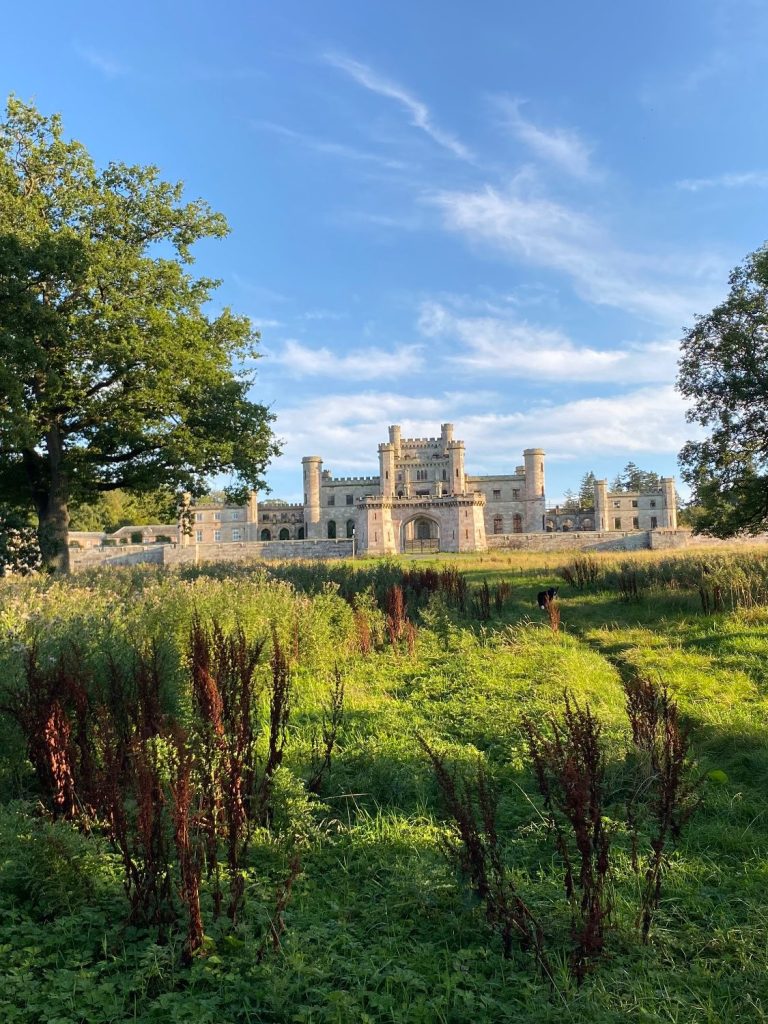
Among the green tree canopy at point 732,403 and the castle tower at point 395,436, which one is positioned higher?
the castle tower at point 395,436

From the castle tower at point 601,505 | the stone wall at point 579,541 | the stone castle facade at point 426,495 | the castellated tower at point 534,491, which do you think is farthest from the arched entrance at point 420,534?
the castle tower at point 601,505

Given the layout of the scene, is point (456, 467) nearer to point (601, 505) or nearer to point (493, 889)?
point (601, 505)

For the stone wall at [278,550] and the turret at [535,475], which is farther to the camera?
the turret at [535,475]

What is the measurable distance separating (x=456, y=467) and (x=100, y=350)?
2428 inches

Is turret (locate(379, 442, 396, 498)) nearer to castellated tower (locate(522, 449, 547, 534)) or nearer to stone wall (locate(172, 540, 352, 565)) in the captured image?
castellated tower (locate(522, 449, 547, 534))

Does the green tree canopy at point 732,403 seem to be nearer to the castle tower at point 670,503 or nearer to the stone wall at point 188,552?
the stone wall at point 188,552

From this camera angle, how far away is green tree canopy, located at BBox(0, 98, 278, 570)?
15000mm

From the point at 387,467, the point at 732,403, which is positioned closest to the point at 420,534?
the point at 387,467

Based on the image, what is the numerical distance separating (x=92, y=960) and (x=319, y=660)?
5.33 meters

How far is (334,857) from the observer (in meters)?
3.72

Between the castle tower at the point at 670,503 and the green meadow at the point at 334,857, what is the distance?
70487 mm

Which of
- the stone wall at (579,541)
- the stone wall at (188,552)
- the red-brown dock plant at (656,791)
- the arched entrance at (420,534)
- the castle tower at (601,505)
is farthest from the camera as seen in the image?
Result: the castle tower at (601,505)

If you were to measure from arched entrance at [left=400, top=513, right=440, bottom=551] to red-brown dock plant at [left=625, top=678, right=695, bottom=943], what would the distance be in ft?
186

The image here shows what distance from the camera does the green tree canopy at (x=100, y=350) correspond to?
15.0 m
